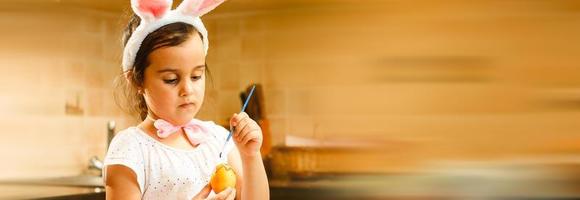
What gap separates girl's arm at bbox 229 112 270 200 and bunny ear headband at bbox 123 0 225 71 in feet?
0.31

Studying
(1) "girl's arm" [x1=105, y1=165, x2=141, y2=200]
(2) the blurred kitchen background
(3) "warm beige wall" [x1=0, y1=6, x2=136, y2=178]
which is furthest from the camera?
(3) "warm beige wall" [x1=0, y1=6, x2=136, y2=178]

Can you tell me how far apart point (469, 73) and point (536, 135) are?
0.25 meters

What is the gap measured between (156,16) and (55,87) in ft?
5.56

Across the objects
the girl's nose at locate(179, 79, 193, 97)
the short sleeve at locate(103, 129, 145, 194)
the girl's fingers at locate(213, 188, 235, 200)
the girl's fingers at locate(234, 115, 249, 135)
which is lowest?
the girl's fingers at locate(213, 188, 235, 200)

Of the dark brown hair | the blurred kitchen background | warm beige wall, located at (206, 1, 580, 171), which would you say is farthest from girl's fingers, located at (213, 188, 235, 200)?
warm beige wall, located at (206, 1, 580, 171)

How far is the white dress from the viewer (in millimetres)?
751

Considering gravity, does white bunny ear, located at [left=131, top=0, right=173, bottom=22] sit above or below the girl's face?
above

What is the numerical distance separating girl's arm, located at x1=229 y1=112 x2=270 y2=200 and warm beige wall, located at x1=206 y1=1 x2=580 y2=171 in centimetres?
145

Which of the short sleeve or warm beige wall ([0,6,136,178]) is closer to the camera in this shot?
the short sleeve

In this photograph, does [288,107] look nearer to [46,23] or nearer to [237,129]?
[46,23]

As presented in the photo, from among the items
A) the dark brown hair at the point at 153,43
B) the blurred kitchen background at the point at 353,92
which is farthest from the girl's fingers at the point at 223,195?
the blurred kitchen background at the point at 353,92

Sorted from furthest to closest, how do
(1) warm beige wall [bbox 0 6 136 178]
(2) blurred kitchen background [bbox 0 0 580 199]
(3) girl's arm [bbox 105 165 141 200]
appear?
(1) warm beige wall [bbox 0 6 136 178] → (2) blurred kitchen background [bbox 0 0 580 199] → (3) girl's arm [bbox 105 165 141 200]

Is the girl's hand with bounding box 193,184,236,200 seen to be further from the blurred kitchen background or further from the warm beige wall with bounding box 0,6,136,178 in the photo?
the warm beige wall with bounding box 0,6,136,178

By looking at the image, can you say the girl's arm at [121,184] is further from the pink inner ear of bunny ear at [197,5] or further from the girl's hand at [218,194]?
the pink inner ear of bunny ear at [197,5]
